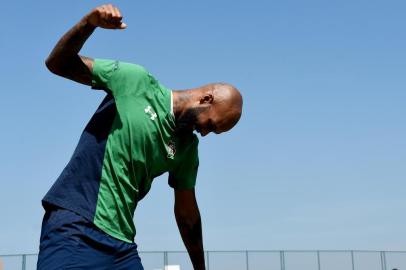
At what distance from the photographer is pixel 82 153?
3.74m

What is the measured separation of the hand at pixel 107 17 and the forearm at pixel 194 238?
1.66 metres

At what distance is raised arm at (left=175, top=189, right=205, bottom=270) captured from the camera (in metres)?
4.60

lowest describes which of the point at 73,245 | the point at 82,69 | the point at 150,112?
the point at 73,245

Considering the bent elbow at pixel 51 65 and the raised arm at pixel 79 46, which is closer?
the raised arm at pixel 79 46

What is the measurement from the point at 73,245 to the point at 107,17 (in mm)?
1190

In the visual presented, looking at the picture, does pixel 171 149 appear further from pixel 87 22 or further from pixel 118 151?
pixel 87 22

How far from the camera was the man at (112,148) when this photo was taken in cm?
363

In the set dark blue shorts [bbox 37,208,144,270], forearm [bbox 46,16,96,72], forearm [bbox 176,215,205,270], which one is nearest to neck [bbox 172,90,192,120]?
forearm [bbox 46,16,96,72]

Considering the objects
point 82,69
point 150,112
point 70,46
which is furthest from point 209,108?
point 70,46

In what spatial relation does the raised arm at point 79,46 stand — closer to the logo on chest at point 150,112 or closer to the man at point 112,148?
the man at point 112,148

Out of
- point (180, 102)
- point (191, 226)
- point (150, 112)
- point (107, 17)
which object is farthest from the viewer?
point (191, 226)

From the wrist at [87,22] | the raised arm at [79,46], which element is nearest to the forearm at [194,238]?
the raised arm at [79,46]

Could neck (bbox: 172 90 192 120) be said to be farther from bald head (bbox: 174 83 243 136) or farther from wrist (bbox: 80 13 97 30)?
wrist (bbox: 80 13 97 30)

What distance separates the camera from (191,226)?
184 inches
